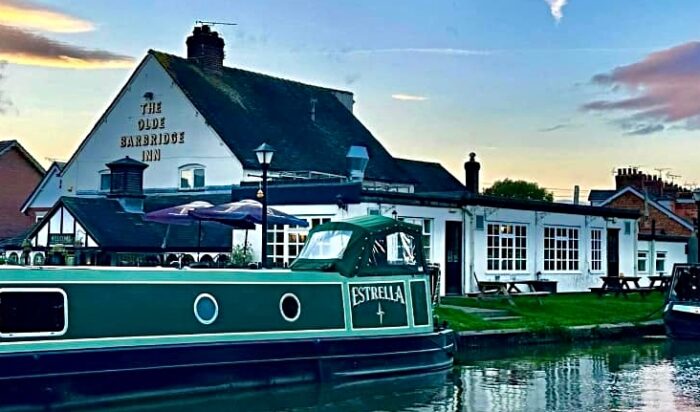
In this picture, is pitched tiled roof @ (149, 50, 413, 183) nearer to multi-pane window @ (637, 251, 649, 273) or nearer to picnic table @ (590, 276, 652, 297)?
multi-pane window @ (637, 251, 649, 273)

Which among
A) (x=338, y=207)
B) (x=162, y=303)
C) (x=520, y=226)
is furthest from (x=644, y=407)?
(x=520, y=226)

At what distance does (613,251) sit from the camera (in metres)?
35.8

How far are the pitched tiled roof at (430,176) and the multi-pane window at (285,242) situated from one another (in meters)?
14.1

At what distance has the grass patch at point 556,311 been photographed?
2280 cm

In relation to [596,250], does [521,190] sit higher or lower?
higher

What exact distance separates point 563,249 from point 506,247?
3436mm

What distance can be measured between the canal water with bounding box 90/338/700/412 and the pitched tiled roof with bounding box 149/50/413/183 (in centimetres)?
1459

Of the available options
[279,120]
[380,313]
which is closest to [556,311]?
[380,313]

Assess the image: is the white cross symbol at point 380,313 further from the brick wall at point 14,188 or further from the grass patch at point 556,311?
the brick wall at point 14,188

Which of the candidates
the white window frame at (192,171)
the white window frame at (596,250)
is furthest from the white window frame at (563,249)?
the white window frame at (192,171)

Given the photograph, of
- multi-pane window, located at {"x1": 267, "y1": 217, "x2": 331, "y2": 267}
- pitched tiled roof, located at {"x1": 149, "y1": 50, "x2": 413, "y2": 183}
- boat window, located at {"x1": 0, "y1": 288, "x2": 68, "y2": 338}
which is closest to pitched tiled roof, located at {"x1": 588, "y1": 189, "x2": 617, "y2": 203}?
pitched tiled roof, located at {"x1": 149, "y1": 50, "x2": 413, "y2": 183}

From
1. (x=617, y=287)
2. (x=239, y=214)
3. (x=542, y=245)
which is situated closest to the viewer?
(x=239, y=214)

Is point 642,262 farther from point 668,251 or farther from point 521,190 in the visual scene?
point 521,190

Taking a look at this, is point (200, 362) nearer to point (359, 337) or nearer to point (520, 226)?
point (359, 337)
